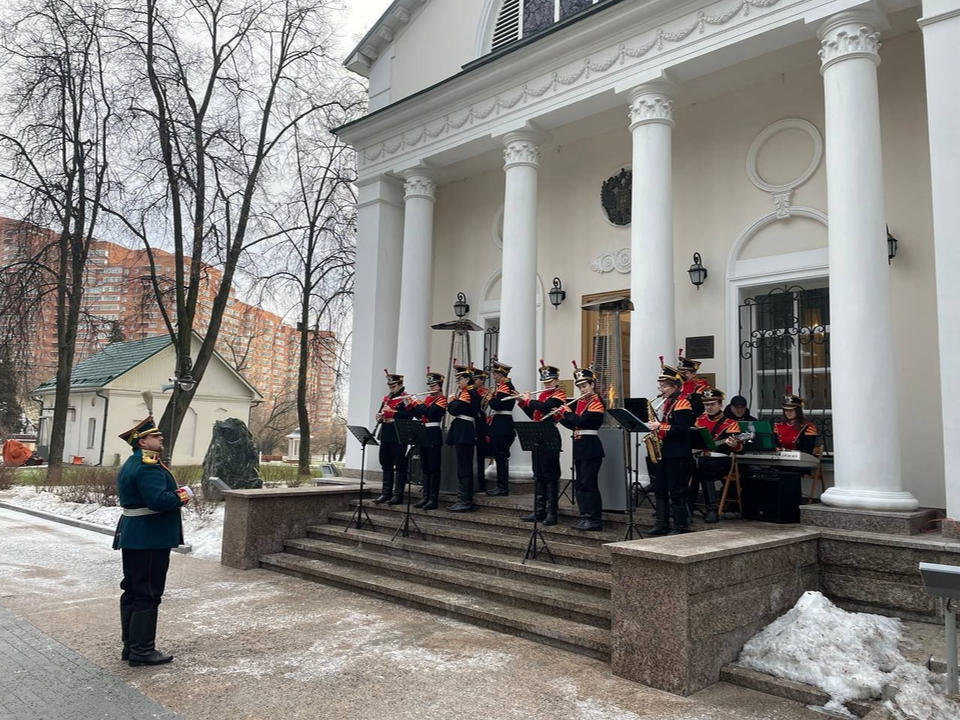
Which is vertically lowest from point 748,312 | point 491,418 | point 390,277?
point 491,418

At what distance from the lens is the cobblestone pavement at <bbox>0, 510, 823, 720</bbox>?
480 cm

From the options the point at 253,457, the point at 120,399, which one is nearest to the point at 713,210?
the point at 253,457

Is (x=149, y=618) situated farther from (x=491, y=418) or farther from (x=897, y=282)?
(x=897, y=282)

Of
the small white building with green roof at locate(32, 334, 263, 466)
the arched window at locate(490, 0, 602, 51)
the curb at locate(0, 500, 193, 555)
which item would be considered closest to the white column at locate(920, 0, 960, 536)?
the arched window at locate(490, 0, 602, 51)

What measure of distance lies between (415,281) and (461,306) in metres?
1.57

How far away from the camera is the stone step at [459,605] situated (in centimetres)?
609

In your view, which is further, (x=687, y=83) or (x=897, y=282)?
(x=687, y=83)

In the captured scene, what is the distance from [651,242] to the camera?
962 cm

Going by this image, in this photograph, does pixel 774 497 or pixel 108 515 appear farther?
pixel 108 515

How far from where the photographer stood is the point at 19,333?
1916cm

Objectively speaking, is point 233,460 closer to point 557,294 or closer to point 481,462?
point 481,462

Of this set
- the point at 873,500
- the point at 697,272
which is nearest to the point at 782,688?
the point at 873,500

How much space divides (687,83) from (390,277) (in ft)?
21.5

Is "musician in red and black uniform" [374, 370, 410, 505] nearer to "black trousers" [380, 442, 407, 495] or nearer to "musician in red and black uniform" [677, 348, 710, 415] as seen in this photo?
"black trousers" [380, 442, 407, 495]
